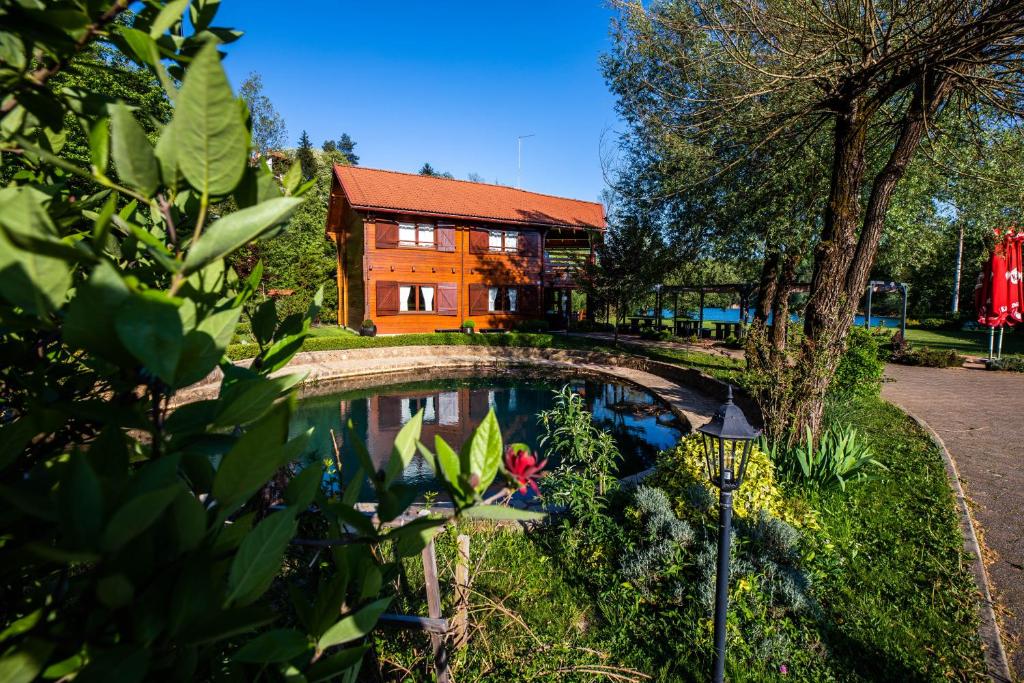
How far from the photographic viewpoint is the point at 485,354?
18688 mm

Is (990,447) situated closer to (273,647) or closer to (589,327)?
(273,647)

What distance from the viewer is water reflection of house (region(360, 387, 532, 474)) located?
9391 mm

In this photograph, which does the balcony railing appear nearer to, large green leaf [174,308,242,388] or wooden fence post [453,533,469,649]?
wooden fence post [453,533,469,649]

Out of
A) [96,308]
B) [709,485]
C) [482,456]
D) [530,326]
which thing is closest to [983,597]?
[709,485]

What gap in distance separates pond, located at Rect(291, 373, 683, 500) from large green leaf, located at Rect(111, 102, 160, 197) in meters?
6.35

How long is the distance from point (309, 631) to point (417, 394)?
13.2 metres

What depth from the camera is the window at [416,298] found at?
2125cm

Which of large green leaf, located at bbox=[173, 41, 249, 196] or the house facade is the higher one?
the house facade

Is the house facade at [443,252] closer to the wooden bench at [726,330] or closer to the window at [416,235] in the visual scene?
the window at [416,235]

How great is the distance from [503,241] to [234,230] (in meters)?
23.6

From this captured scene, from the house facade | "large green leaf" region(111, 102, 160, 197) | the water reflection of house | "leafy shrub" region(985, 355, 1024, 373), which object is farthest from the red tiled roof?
"large green leaf" region(111, 102, 160, 197)

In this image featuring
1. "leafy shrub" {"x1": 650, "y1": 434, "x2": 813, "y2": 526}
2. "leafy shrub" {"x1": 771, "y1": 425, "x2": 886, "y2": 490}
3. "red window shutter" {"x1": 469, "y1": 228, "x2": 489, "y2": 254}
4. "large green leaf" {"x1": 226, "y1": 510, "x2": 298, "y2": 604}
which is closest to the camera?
"large green leaf" {"x1": 226, "y1": 510, "x2": 298, "y2": 604}

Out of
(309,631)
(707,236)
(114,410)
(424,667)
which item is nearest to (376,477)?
(309,631)

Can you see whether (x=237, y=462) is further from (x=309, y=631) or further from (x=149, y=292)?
(x=309, y=631)
